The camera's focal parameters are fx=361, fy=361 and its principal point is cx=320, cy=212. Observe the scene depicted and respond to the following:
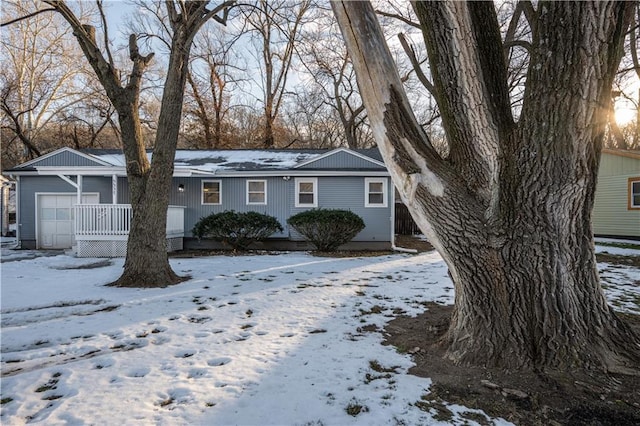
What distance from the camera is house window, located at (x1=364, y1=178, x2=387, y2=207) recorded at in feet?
41.6

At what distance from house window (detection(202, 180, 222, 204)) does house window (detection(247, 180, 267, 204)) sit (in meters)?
1.11

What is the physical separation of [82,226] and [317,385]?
10734 millimetres

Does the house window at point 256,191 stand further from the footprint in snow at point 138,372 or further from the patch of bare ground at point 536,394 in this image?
the patch of bare ground at point 536,394

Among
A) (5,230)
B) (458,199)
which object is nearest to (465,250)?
(458,199)

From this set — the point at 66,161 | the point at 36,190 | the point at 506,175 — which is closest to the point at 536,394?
the point at 506,175

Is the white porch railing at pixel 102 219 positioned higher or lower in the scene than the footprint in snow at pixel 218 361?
higher

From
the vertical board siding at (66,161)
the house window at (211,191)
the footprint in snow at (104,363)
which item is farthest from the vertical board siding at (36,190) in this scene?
the footprint in snow at (104,363)

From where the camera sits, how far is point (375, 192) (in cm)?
1277

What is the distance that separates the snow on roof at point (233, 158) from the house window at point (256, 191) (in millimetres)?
539

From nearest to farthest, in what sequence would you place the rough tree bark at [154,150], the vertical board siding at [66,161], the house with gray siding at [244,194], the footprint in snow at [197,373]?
the footprint in snow at [197,373], the rough tree bark at [154,150], the vertical board siding at [66,161], the house with gray siding at [244,194]

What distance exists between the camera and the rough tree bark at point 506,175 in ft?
8.84

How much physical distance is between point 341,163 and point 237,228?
427 cm

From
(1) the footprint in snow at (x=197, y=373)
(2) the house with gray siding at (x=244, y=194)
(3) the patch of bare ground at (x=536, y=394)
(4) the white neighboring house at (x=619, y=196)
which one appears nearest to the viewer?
(3) the patch of bare ground at (x=536, y=394)

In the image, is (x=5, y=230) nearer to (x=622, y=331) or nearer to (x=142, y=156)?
(x=142, y=156)
